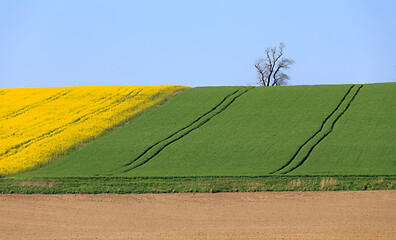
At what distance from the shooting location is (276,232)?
777 inches

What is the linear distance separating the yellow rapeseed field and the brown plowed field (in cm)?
1373

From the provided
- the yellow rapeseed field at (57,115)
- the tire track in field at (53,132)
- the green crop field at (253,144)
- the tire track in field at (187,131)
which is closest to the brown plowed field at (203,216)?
the green crop field at (253,144)

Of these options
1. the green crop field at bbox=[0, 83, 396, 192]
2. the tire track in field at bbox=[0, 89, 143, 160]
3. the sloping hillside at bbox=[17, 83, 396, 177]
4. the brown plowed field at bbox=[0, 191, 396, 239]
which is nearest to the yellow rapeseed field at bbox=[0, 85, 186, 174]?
the tire track in field at bbox=[0, 89, 143, 160]

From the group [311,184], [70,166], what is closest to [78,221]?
[311,184]

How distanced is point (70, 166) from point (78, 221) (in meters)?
16.6

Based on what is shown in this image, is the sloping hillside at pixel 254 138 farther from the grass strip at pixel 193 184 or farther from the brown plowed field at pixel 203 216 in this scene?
the brown plowed field at pixel 203 216

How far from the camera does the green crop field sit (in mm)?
33562

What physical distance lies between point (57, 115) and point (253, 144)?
832 inches

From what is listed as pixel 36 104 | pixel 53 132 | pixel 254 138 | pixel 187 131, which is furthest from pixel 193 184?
pixel 36 104

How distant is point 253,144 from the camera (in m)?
41.0

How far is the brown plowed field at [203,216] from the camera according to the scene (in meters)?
20.0

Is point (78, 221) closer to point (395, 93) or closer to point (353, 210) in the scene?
point (353, 210)

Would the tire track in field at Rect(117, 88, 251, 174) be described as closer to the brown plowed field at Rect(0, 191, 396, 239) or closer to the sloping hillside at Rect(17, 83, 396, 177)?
the sloping hillside at Rect(17, 83, 396, 177)

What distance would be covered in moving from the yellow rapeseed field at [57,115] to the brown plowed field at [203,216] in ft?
45.1
